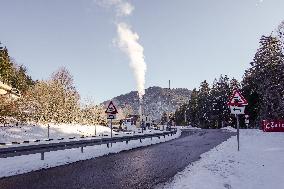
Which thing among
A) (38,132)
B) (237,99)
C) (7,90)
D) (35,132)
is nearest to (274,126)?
(38,132)

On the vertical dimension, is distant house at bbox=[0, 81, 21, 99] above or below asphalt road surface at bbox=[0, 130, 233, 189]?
above

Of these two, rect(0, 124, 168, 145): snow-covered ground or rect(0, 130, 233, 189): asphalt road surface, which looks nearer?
rect(0, 130, 233, 189): asphalt road surface

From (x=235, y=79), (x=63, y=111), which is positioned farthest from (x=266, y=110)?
(x=235, y=79)

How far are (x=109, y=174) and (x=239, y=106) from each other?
8.63 metres

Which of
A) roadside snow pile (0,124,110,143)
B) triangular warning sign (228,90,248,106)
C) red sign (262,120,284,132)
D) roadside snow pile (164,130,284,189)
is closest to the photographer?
roadside snow pile (164,130,284,189)

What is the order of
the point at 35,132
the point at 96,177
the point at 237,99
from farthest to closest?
the point at 35,132 → the point at 237,99 → the point at 96,177

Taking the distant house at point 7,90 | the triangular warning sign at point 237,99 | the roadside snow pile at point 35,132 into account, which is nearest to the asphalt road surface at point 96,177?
the triangular warning sign at point 237,99

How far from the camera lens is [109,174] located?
12914 millimetres

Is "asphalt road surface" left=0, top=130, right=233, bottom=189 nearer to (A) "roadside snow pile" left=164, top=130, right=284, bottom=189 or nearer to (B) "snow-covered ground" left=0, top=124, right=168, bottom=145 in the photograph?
(A) "roadside snow pile" left=164, top=130, right=284, bottom=189

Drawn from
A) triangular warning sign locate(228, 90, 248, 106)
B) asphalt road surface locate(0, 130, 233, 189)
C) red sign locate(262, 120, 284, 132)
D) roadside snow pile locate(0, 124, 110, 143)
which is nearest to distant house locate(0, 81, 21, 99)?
roadside snow pile locate(0, 124, 110, 143)

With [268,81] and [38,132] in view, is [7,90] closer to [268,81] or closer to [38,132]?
[38,132]

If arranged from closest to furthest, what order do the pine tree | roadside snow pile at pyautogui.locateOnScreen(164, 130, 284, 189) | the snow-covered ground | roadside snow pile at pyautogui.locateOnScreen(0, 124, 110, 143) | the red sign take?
roadside snow pile at pyautogui.locateOnScreen(164, 130, 284, 189) → the snow-covered ground → roadside snow pile at pyautogui.locateOnScreen(0, 124, 110, 143) → the red sign → the pine tree

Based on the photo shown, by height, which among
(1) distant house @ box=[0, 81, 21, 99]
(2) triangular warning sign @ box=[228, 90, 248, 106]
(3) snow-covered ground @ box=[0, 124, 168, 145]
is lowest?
(3) snow-covered ground @ box=[0, 124, 168, 145]

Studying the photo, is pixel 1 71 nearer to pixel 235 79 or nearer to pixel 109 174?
pixel 235 79
